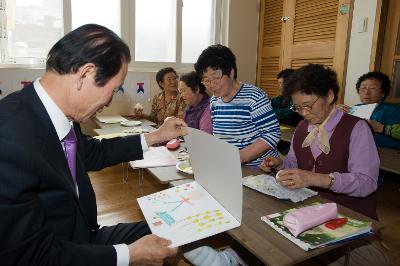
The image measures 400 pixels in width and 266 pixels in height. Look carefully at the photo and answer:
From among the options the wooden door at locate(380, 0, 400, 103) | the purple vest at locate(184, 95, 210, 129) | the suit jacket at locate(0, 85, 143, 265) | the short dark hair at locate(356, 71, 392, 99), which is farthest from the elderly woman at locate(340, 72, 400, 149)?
the suit jacket at locate(0, 85, 143, 265)

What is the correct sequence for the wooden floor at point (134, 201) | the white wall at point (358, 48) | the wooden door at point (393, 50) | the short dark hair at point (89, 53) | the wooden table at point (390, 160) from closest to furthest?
the short dark hair at point (89, 53) → the wooden table at point (390, 160) → the wooden floor at point (134, 201) → the wooden door at point (393, 50) → the white wall at point (358, 48)

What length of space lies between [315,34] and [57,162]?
359 centimetres

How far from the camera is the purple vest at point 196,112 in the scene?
2.70m

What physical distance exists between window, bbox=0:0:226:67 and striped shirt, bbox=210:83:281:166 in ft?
8.46

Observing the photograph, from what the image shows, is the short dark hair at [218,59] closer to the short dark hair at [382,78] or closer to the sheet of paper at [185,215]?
the sheet of paper at [185,215]

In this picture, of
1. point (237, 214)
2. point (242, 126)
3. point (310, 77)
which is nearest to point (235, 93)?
point (242, 126)

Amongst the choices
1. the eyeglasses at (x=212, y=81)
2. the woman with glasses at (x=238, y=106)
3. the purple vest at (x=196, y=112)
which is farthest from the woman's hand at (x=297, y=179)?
the purple vest at (x=196, y=112)

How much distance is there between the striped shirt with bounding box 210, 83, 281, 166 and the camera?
5.82ft

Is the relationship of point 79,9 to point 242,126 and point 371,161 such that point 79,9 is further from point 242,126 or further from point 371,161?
point 371,161

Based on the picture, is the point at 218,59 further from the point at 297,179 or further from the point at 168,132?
the point at 297,179

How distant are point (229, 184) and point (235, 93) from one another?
90 centimetres

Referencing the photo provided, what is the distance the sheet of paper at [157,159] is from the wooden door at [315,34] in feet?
7.72

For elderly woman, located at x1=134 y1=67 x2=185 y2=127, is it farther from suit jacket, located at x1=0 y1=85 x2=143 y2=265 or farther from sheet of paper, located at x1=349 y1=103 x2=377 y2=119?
suit jacket, located at x1=0 y1=85 x2=143 y2=265

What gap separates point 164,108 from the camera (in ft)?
12.2
